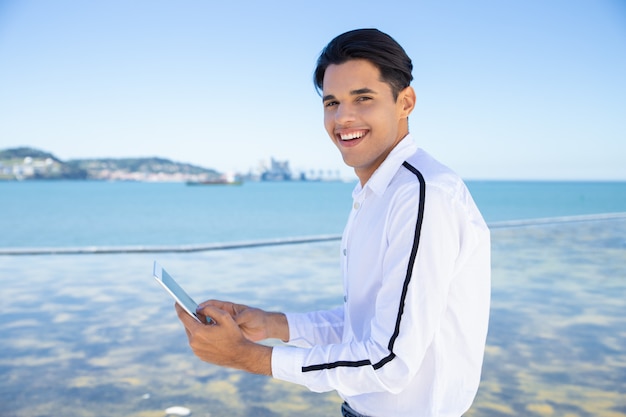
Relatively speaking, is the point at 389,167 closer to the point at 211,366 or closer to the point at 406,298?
the point at 406,298

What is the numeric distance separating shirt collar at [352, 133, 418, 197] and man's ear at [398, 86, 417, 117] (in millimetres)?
93

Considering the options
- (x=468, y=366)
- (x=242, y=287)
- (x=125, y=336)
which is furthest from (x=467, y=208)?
(x=242, y=287)

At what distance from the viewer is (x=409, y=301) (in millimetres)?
956

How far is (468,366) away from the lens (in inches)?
42.0

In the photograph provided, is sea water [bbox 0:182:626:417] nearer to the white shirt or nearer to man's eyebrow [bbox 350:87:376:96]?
the white shirt

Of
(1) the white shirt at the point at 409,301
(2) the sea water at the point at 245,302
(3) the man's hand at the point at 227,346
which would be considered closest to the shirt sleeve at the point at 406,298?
(1) the white shirt at the point at 409,301

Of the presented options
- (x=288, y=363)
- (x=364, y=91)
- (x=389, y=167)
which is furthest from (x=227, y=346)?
(x=364, y=91)

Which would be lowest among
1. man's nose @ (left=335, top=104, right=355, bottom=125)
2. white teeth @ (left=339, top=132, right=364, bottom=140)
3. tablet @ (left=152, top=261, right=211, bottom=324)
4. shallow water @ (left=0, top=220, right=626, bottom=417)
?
shallow water @ (left=0, top=220, right=626, bottom=417)

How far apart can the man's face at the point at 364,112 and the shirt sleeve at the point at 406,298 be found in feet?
0.64

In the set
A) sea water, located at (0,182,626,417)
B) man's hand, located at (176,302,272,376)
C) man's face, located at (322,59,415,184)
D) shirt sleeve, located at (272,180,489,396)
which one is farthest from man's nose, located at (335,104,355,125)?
sea water, located at (0,182,626,417)

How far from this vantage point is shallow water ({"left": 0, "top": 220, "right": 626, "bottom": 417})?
3.02 meters

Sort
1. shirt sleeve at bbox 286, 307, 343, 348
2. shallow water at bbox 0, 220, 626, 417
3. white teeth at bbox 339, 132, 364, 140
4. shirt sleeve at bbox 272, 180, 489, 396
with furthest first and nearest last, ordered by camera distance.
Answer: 1. shallow water at bbox 0, 220, 626, 417
2. shirt sleeve at bbox 286, 307, 343, 348
3. white teeth at bbox 339, 132, 364, 140
4. shirt sleeve at bbox 272, 180, 489, 396

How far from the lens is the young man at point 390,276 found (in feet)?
3.15

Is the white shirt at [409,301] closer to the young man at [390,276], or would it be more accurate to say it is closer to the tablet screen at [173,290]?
the young man at [390,276]
